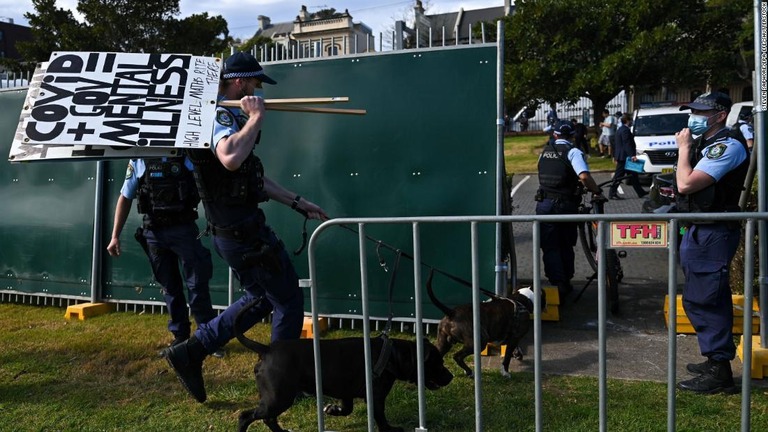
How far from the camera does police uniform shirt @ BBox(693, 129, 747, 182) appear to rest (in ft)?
13.1

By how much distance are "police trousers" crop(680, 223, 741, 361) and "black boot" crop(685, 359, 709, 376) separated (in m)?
0.15

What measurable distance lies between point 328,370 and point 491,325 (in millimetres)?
1281

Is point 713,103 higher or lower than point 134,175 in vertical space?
higher

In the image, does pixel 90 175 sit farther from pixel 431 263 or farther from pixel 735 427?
pixel 735 427

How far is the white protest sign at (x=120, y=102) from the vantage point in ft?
11.7

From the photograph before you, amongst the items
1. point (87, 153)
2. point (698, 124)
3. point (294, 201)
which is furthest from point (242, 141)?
point (698, 124)

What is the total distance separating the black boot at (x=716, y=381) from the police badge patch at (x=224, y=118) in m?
3.19

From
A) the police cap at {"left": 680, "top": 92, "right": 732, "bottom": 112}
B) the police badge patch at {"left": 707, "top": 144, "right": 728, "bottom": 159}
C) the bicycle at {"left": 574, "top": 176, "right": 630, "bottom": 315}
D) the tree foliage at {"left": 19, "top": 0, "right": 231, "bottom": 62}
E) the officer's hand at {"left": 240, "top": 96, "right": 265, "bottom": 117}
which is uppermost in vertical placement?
the tree foliage at {"left": 19, "top": 0, "right": 231, "bottom": 62}

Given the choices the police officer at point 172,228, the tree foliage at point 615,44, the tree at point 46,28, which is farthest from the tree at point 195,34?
the police officer at point 172,228

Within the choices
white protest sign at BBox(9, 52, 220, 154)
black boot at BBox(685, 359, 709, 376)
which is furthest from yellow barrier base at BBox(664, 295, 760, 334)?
white protest sign at BBox(9, 52, 220, 154)

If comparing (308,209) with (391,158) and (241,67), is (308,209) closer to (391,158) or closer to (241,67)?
(241,67)

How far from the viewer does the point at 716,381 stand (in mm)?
4059

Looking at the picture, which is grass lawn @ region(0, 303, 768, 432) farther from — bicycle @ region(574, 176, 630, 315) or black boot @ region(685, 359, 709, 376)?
bicycle @ region(574, 176, 630, 315)

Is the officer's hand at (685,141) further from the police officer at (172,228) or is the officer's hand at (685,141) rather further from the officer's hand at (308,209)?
the police officer at (172,228)
